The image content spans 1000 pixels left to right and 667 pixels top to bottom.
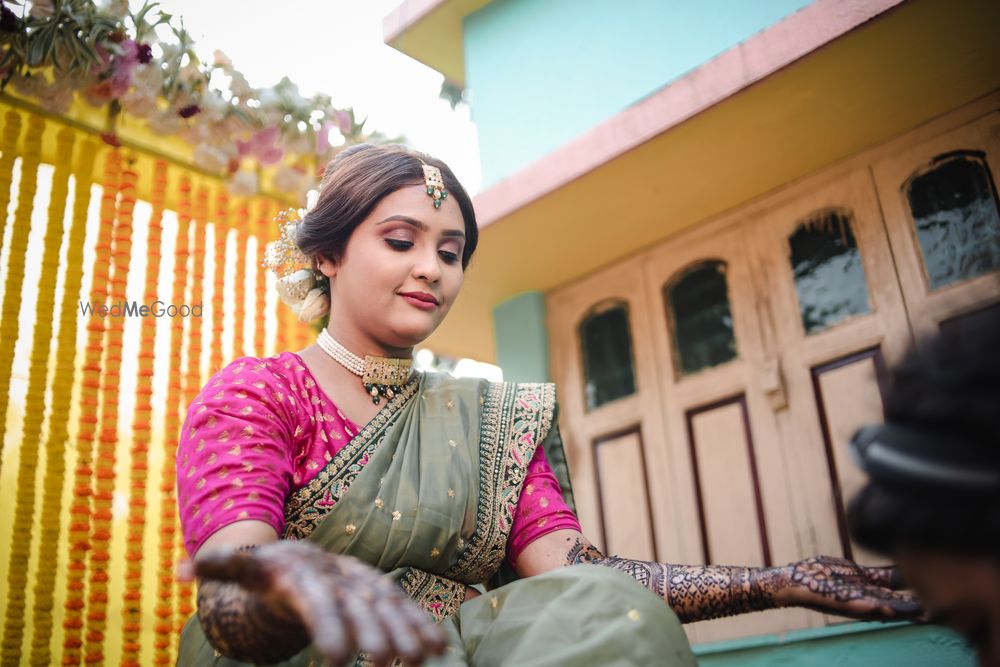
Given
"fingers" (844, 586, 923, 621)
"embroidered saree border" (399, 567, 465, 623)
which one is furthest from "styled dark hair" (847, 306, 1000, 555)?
"embroidered saree border" (399, 567, 465, 623)

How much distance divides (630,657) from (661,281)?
329 cm

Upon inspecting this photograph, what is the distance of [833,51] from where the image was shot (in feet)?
10.3

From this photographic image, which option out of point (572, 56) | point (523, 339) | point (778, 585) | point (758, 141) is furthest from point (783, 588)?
point (572, 56)

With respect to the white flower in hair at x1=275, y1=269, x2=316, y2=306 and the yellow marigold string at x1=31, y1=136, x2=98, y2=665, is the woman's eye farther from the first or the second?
the yellow marigold string at x1=31, y1=136, x2=98, y2=665

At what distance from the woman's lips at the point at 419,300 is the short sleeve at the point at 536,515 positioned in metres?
0.54

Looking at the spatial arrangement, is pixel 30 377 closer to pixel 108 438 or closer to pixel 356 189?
pixel 108 438

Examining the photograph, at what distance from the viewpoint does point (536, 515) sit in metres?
2.27

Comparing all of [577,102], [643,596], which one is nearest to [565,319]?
[577,102]

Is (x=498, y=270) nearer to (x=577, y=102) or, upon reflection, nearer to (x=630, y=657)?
(x=577, y=102)

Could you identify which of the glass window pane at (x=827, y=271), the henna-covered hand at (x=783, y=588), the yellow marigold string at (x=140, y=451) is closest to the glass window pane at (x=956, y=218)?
the glass window pane at (x=827, y=271)

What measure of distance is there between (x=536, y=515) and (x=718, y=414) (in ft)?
6.83

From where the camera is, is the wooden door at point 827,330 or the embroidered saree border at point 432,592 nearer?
the embroidered saree border at point 432,592

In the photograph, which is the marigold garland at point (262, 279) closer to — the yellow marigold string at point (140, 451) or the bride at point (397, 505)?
the yellow marigold string at point (140, 451)

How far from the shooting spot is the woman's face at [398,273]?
2254 mm
